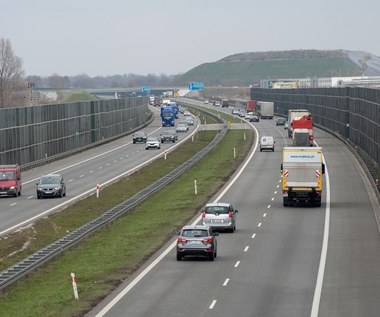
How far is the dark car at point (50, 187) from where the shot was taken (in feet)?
255

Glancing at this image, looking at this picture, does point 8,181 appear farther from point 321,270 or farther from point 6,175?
point 321,270

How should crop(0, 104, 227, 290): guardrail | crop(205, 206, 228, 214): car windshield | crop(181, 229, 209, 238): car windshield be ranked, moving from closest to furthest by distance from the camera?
crop(0, 104, 227, 290): guardrail
crop(181, 229, 209, 238): car windshield
crop(205, 206, 228, 214): car windshield

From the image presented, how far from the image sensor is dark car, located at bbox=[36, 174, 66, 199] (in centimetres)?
7762

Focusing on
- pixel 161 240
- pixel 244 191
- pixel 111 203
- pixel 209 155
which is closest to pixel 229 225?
pixel 161 240

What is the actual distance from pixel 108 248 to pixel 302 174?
2039cm

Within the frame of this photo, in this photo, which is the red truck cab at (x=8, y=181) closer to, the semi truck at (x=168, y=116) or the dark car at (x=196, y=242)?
the dark car at (x=196, y=242)

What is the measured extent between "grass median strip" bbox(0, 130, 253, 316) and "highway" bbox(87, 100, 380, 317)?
945mm

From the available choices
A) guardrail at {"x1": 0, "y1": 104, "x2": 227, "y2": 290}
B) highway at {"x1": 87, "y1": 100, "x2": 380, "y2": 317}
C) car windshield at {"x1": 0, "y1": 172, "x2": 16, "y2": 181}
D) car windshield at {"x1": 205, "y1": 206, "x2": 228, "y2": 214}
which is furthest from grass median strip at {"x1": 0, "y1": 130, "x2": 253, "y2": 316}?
car windshield at {"x1": 0, "y1": 172, "x2": 16, "y2": 181}

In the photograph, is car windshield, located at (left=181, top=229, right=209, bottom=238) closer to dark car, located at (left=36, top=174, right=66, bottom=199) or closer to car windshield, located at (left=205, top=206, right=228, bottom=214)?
car windshield, located at (left=205, top=206, right=228, bottom=214)

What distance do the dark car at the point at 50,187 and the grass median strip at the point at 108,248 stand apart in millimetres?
2730

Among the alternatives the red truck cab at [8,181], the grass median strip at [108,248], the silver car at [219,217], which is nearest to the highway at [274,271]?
the silver car at [219,217]

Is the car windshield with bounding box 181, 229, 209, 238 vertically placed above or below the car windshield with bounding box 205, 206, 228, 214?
above

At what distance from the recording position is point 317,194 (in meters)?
69.9

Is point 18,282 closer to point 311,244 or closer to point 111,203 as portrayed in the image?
point 311,244
